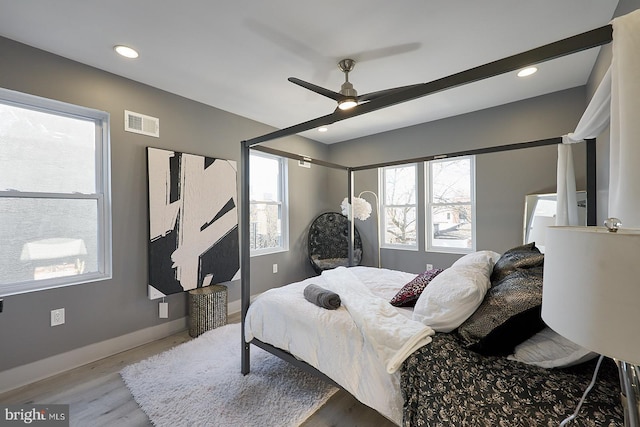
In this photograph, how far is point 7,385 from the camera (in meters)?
2.07

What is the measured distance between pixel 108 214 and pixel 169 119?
1.19 metres

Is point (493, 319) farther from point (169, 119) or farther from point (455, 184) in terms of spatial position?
point (169, 119)

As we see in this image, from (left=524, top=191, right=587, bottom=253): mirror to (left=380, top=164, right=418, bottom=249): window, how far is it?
4.52 feet

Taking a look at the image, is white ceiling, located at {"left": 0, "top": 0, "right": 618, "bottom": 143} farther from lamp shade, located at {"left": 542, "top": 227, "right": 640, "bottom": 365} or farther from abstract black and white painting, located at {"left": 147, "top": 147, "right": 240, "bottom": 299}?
lamp shade, located at {"left": 542, "top": 227, "right": 640, "bottom": 365}

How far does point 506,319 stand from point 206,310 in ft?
9.17

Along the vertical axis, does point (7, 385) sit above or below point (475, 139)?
below

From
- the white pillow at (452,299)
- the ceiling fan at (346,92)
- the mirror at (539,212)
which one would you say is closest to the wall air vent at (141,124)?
the ceiling fan at (346,92)

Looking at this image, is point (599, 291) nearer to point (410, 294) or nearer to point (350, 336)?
point (350, 336)

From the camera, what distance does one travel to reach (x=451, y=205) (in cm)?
386

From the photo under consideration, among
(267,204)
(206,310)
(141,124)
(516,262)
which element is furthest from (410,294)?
(141,124)

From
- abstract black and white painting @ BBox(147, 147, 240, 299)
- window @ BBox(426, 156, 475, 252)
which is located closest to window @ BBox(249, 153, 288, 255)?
abstract black and white painting @ BBox(147, 147, 240, 299)

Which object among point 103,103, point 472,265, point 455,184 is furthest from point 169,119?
point 455,184

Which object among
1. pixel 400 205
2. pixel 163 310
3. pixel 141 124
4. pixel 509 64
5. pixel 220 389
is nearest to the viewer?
pixel 509 64

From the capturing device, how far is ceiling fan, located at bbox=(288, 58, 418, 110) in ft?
6.81
